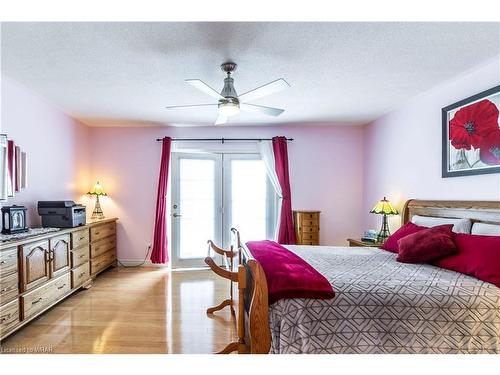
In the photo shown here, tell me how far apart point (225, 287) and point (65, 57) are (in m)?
2.97

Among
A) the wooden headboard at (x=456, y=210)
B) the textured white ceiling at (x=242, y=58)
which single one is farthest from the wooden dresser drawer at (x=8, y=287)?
the wooden headboard at (x=456, y=210)

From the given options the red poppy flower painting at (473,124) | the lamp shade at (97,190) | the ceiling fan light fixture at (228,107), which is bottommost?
the lamp shade at (97,190)

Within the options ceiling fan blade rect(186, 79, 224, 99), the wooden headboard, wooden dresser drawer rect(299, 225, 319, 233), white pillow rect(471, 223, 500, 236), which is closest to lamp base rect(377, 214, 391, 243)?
the wooden headboard

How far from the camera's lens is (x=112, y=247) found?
4.29 m

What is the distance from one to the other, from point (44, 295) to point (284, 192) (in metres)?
3.30

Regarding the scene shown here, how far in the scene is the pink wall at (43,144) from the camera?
2.82 metres

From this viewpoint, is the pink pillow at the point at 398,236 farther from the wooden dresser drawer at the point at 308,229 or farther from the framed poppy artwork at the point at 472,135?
the wooden dresser drawer at the point at 308,229

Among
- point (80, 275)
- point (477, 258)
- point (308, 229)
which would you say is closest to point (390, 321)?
point (477, 258)

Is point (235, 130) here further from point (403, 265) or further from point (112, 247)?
point (403, 265)

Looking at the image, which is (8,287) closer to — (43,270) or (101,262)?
(43,270)

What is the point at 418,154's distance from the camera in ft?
10.6

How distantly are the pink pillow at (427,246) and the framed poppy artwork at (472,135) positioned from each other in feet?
2.09

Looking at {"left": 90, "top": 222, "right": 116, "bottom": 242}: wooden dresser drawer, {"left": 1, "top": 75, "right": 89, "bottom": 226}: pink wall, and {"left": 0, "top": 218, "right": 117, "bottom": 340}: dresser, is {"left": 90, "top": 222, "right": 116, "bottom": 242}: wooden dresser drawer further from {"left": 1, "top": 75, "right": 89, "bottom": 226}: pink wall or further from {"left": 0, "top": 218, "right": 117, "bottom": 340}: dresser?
{"left": 1, "top": 75, "right": 89, "bottom": 226}: pink wall
